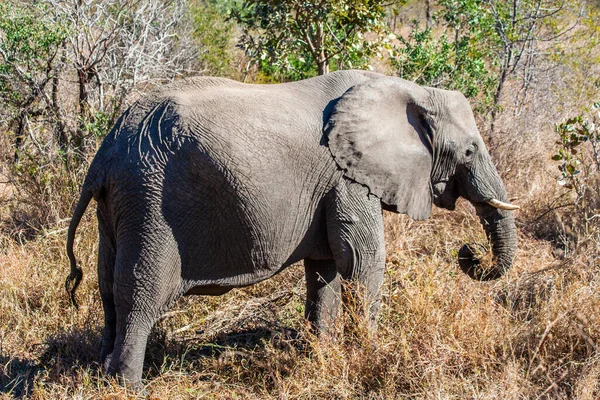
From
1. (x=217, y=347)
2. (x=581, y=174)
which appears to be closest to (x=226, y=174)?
(x=217, y=347)

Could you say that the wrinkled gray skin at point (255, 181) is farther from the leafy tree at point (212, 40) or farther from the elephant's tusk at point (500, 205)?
the leafy tree at point (212, 40)

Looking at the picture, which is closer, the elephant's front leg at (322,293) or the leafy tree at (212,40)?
the elephant's front leg at (322,293)

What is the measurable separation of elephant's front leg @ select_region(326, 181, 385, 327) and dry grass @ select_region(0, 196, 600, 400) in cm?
24

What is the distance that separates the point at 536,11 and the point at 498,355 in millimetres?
5340

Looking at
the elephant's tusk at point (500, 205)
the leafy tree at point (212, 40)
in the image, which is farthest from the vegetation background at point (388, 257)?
A: the leafy tree at point (212, 40)

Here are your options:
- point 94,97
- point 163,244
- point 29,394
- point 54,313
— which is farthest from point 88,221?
point 163,244

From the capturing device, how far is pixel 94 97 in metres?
6.30

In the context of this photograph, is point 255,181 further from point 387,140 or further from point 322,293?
point 322,293

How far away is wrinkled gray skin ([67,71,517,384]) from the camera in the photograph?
10.6 feet

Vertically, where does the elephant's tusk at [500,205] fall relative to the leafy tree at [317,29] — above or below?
below

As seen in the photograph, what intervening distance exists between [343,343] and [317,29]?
3.66 m

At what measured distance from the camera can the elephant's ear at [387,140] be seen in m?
3.55

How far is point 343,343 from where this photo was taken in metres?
3.64

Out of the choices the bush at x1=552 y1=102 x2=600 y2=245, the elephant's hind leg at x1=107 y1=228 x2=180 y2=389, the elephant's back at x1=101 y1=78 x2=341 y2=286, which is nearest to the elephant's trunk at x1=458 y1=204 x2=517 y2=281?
the elephant's back at x1=101 y1=78 x2=341 y2=286
